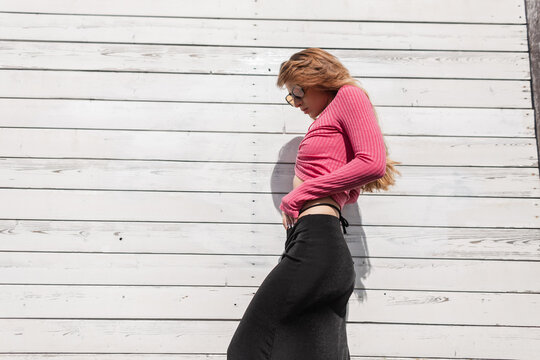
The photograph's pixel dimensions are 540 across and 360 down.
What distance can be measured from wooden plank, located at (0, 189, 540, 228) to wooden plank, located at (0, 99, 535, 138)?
1.23 feet

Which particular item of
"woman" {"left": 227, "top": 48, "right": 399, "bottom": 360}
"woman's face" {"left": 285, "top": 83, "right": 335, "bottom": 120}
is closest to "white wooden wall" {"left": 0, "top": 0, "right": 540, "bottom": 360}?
"woman's face" {"left": 285, "top": 83, "right": 335, "bottom": 120}

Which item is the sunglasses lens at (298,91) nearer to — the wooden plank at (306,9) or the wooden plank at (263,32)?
the wooden plank at (263,32)

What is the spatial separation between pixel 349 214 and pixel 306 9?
3.93 ft

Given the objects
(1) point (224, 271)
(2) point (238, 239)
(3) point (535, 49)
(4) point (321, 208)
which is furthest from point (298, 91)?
(3) point (535, 49)

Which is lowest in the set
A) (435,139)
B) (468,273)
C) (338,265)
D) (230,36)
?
(468,273)

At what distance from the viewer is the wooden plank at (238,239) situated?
204 centimetres

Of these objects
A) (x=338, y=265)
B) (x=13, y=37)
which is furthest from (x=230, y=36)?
(x=338, y=265)

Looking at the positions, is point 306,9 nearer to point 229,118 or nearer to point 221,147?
point 229,118

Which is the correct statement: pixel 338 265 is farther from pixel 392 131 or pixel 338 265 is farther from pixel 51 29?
pixel 51 29

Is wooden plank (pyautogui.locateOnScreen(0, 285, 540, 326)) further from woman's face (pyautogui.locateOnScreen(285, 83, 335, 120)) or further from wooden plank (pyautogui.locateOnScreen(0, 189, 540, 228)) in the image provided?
woman's face (pyautogui.locateOnScreen(285, 83, 335, 120))

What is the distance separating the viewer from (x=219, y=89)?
2.13m

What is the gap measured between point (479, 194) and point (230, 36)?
1.66m

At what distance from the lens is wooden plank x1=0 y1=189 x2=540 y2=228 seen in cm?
206

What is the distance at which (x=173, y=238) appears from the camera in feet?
6.75
